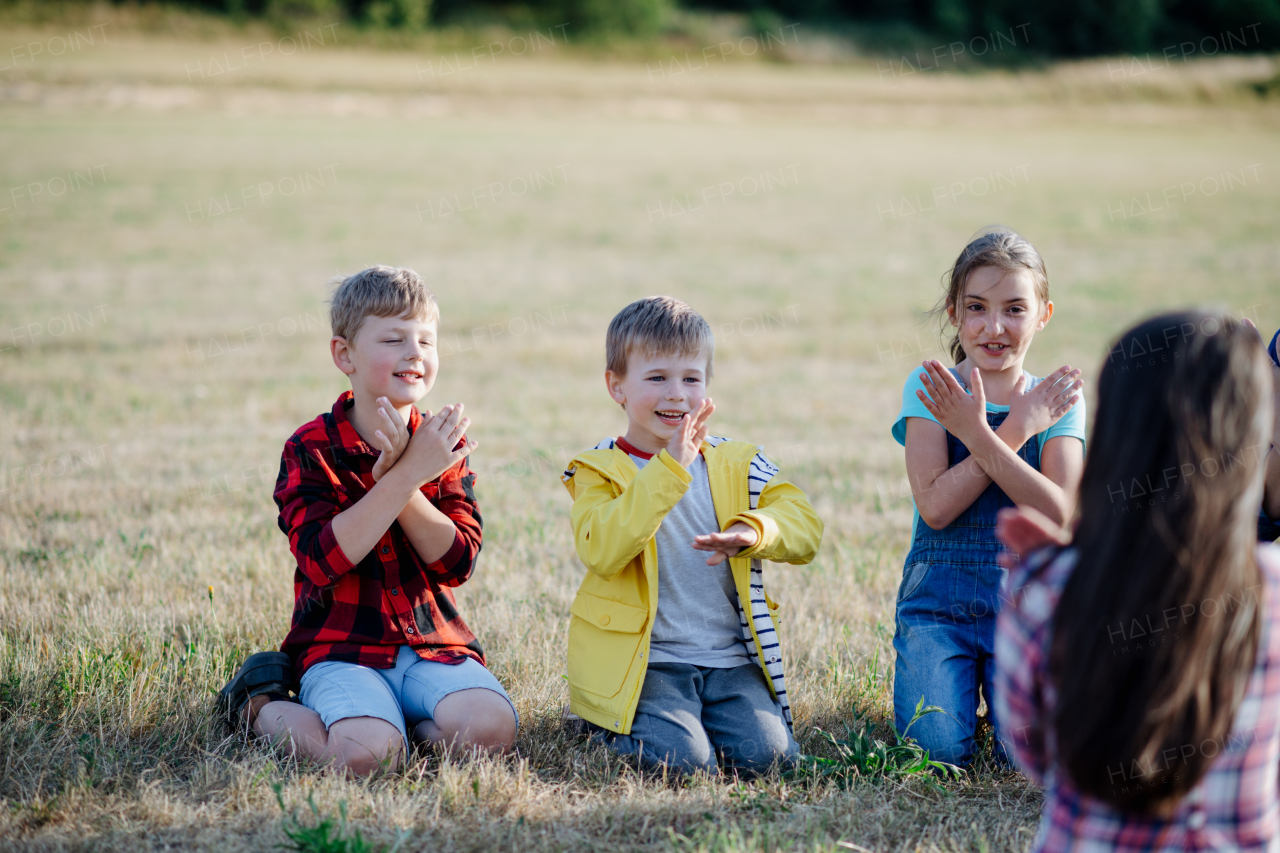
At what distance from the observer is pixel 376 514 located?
3.23m

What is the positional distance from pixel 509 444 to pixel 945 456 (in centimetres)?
404

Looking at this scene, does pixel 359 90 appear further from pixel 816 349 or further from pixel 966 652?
pixel 966 652

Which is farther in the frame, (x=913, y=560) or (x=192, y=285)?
(x=192, y=285)

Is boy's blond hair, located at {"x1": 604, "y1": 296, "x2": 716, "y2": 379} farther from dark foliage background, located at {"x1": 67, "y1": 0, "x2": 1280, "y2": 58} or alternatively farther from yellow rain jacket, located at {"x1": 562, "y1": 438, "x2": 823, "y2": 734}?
dark foliage background, located at {"x1": 67, "y1": 0, "x2": 1280, "y2": 58}

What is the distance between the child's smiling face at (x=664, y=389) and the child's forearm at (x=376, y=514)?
81cm

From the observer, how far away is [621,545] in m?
3.22

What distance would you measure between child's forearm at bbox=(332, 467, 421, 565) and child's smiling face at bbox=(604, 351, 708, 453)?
31.9 inches

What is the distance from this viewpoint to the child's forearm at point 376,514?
323 cm

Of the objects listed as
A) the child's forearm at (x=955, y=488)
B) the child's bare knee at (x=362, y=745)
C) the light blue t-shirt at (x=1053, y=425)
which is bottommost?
the child's bare knee at (x=362, y=745)

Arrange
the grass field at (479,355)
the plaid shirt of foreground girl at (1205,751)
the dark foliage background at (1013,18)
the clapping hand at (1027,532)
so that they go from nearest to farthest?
1. the plaid shirt of foreground girl at (1205,751)
2. the clapping hand at (1027,532)
3. the grass field at (479,355)
4. the dark foliage background at (1013,18)

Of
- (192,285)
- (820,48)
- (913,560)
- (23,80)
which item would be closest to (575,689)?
(913,560)

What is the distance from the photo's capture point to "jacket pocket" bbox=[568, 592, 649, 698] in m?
3.41

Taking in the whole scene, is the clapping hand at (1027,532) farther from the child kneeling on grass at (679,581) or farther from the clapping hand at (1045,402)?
the clapping hand at (1045,402)

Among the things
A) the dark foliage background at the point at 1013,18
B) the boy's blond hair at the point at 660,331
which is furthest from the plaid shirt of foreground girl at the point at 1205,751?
the dark foliage background at the point at 1013,18
